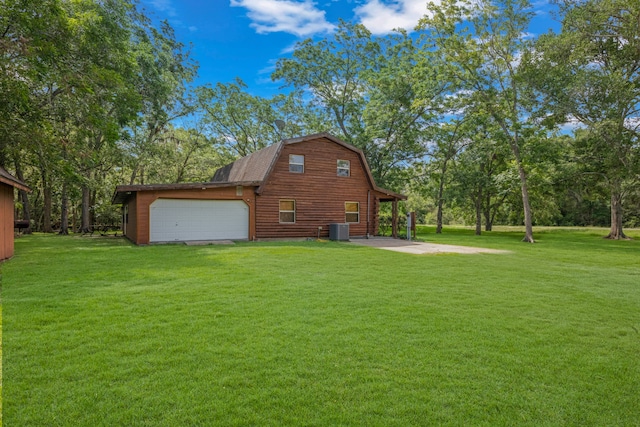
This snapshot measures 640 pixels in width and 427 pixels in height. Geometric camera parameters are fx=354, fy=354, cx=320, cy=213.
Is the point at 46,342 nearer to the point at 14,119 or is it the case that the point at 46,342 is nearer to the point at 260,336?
the point at 260,336

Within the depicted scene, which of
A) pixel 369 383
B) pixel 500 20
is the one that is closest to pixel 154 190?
pixel 369 383

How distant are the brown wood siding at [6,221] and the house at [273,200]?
3.67m

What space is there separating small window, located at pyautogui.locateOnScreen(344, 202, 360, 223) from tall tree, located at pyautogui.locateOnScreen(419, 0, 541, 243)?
9.29m

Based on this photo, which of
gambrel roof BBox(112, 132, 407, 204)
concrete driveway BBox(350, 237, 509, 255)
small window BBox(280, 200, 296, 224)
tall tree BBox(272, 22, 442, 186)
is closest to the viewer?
concrete driveway BBox(350, 237, 509, 255)

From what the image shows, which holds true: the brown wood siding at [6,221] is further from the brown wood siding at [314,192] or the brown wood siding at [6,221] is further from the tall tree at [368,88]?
the tall tree at [368,88]

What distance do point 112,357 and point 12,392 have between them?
73cm

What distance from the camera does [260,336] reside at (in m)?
3.82

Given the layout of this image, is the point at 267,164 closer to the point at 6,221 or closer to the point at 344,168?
the point at 344,168

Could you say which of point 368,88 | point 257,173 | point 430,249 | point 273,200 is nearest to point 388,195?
point 430,249

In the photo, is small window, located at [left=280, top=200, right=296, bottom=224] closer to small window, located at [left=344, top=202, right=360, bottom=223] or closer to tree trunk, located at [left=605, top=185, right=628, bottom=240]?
small window, located at [left=344, top=202, right=360, bottom=223]

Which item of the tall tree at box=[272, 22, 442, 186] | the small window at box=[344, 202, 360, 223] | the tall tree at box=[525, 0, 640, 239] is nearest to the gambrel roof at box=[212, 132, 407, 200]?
the small window at box=[344, 202, 360, 223]

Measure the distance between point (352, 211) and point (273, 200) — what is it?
457 centimetres

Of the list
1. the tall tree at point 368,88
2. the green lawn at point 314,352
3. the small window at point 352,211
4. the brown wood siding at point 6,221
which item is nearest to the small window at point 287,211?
the small window at point 352,211

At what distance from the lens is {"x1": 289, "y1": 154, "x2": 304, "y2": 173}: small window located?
1738 cm
